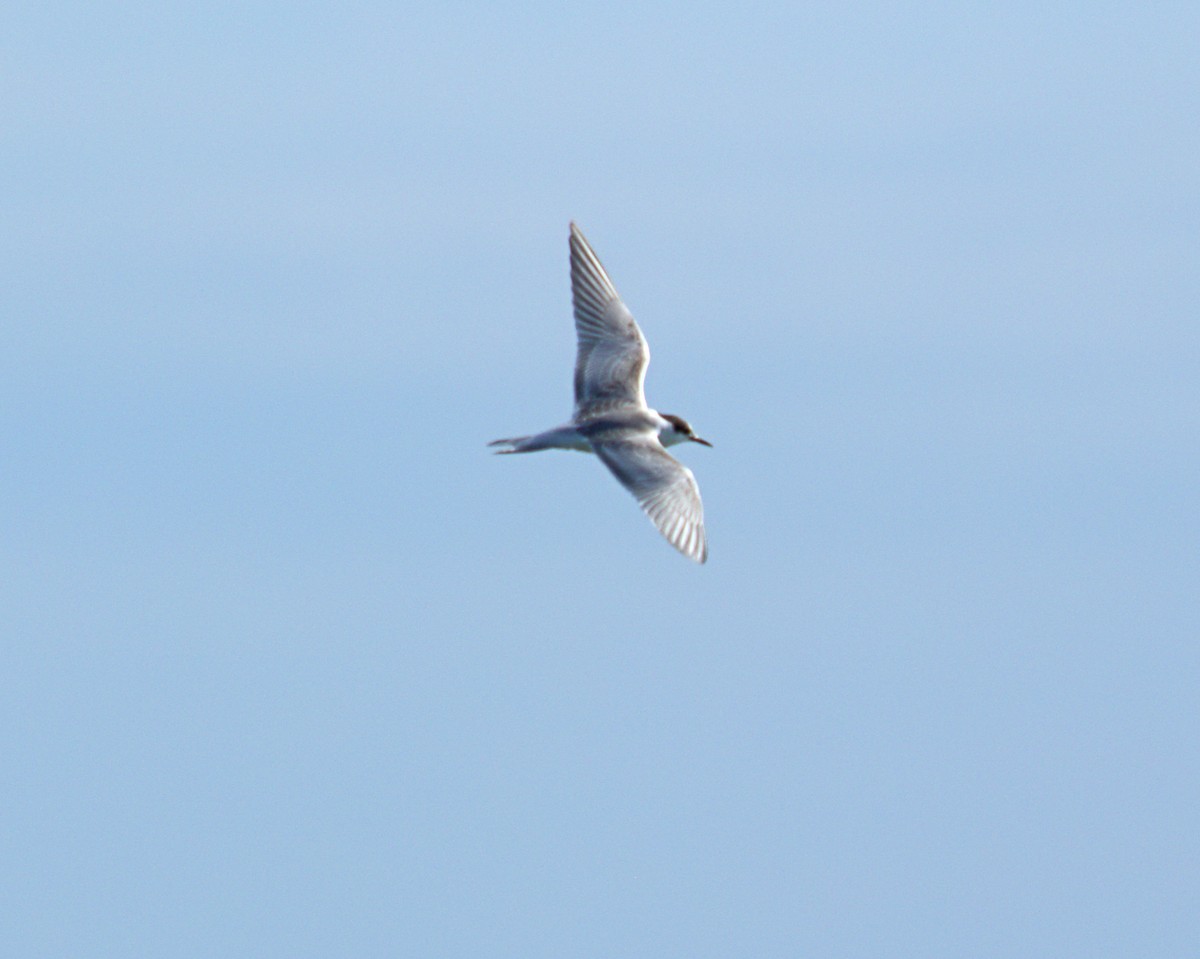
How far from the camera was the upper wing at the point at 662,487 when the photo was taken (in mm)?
31844

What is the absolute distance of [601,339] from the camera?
38.2 meters

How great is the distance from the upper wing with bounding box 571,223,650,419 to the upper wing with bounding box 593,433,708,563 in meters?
2.43

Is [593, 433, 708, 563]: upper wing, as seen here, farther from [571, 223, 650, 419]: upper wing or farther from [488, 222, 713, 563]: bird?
[571, 223, 650, 419]: upper wing

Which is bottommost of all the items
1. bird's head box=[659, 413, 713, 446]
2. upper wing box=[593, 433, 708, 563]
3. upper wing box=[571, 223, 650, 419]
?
upper wing box=[593, 433, 708, 563]

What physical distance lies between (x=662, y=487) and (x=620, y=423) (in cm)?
279

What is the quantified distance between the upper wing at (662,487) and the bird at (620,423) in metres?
0.02

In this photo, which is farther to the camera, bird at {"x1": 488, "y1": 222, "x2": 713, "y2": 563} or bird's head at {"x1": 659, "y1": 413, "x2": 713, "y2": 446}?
bird's head at {"x1": 659, "y1": 413, "x2": 713, "y2": 446}

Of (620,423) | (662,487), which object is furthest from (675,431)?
(662,487)

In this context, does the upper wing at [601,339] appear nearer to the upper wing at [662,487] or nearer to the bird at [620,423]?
the bird at [620,423]

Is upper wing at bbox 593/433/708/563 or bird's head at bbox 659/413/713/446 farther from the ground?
bird's head at bbox 659/413/713/446

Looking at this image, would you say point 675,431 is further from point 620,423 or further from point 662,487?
point 662,487

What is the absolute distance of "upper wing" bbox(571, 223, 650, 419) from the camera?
3731cm

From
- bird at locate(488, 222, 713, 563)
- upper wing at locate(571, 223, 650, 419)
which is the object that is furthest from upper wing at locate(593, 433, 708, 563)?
upper wing at locate(571, 223, 650, 419)

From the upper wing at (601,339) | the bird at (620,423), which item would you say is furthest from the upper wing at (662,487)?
the upper wing at (601,339)
